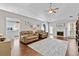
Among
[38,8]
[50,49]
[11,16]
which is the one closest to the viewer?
[50,49]

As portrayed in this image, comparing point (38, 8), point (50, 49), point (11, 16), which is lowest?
point (50, 49)

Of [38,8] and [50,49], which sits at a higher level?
[38,8]

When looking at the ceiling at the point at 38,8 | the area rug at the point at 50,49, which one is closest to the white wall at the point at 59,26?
the ceiling at the point at 38,8

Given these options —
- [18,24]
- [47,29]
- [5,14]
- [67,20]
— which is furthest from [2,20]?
[67,20]

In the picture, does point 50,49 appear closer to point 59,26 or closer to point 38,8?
point 38,8

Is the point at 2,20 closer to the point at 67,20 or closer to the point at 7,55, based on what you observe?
the point at 7,55

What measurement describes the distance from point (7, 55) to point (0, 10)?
3.29 m

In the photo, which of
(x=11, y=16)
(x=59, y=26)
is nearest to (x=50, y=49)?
(x=11, y=16)

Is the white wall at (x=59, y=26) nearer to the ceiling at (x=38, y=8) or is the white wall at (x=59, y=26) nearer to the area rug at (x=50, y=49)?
the ceiling at (x=38, y=8)

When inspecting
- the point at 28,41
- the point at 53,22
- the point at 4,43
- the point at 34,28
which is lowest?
the point at 28,41

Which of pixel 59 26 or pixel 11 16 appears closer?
pixel 11 16

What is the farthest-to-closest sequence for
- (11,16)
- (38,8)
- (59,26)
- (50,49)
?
(59,26) < (11,16) < (38,8) < (50,49)

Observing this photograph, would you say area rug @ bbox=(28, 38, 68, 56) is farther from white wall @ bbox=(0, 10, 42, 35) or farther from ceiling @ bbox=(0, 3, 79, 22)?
ceiling @ bbox=(0, 3, 79, 22)

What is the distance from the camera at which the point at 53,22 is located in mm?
8602
